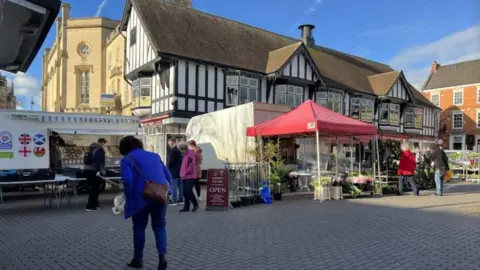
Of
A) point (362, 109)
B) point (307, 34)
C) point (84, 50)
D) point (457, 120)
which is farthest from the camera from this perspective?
point (457, 120)

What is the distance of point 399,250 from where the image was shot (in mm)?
5824

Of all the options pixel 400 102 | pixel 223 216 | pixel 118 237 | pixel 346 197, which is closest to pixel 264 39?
pixel 400 102

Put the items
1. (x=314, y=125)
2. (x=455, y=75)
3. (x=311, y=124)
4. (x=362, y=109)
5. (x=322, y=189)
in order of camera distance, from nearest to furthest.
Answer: (x=314, y=125), (x=311, y=124), (x=322, y=189), (x=362, y=109), (x=455, y=75)

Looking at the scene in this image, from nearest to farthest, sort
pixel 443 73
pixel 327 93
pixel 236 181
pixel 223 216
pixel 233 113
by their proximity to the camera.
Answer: pixel 223 216 < pixel 236 181 < pixel 233 113 < pixel 327 93 < pixel 443 73

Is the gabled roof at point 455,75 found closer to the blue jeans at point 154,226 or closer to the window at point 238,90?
the window at point 238,90

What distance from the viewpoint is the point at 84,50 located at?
139 feet

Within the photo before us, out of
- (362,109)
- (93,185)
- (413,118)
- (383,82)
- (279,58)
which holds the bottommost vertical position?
(93,185)

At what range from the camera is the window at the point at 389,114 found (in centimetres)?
3084

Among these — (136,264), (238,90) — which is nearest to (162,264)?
(136,264)

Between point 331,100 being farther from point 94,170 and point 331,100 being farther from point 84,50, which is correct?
point 84,50

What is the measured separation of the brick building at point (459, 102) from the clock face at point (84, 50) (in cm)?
3984

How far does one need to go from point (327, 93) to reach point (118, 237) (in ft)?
71.9

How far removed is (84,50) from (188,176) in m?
37.3

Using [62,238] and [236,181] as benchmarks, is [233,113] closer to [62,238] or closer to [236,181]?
[236,181]
